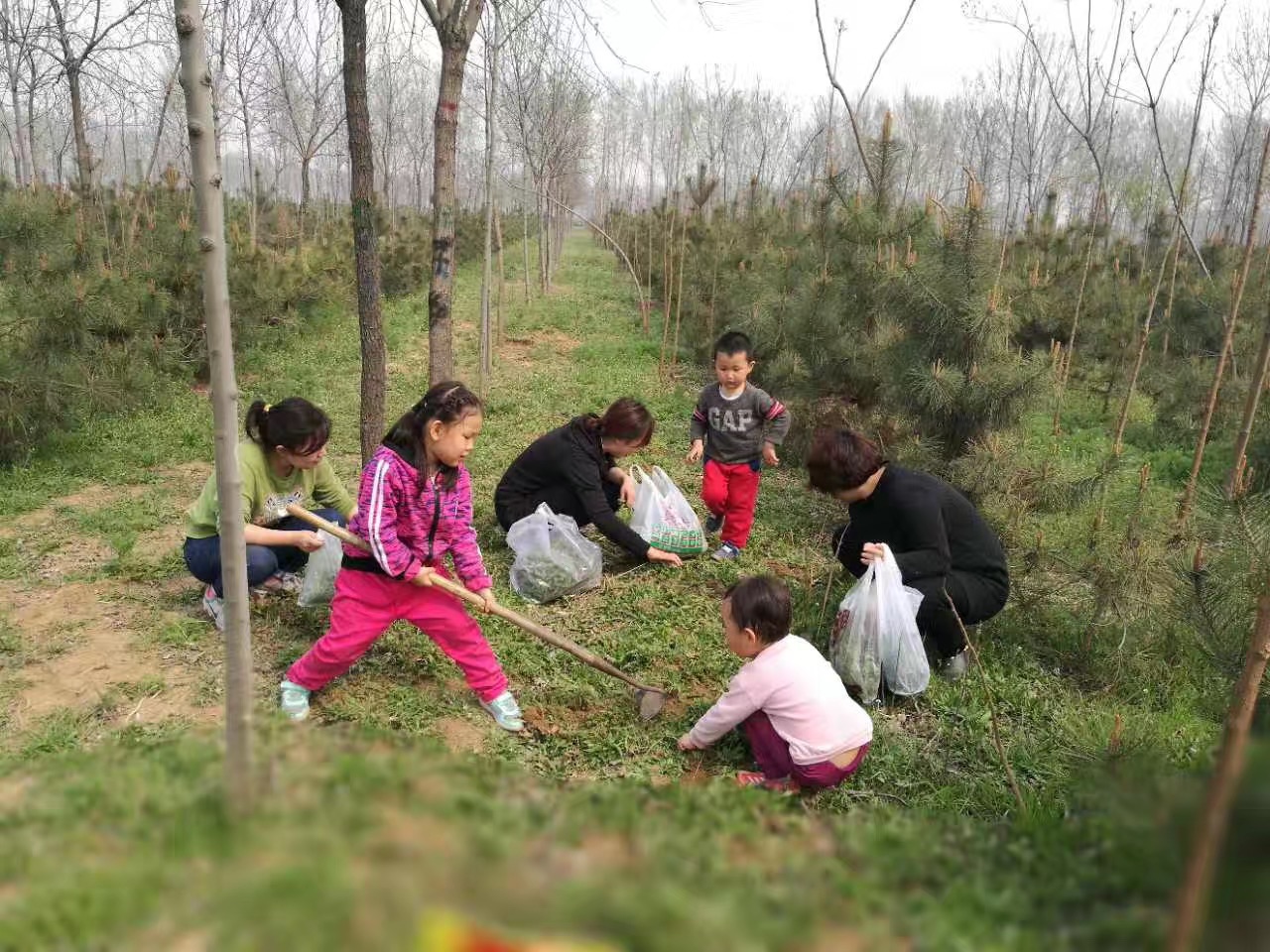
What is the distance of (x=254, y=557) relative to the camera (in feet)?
11.2

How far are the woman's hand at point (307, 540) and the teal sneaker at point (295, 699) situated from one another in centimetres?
53

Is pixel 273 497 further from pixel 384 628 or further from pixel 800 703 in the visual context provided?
pixel 800 703

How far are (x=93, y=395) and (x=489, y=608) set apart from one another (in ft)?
14.2

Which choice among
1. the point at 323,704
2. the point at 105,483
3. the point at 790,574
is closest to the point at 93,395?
the point at 105,483

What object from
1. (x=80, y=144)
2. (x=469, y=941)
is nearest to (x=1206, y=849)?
(x=469, y=941)

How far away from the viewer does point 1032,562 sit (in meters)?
4.08

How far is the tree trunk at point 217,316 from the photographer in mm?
1646

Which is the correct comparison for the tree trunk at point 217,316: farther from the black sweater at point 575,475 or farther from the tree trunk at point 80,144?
the tree trunk at point 80,144

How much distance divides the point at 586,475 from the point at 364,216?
173 centimetres

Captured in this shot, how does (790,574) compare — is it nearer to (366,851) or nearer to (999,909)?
(999,909)

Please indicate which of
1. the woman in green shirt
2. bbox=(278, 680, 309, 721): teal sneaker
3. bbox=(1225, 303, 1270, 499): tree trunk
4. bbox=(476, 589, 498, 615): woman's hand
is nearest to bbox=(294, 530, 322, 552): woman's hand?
the woman in green shirt

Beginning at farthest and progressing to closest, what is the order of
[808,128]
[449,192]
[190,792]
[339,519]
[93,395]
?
A: 1. [808,128]
2. [93,395]
3. [449,192]
4. [339,519]
5. [190,792]

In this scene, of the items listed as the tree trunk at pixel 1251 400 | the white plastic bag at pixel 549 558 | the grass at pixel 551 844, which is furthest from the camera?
the white plastic bag at pixel 549 558

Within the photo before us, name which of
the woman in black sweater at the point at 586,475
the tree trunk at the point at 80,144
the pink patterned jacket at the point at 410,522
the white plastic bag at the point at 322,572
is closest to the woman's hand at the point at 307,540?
the white plastic bag at the point at 322,572
